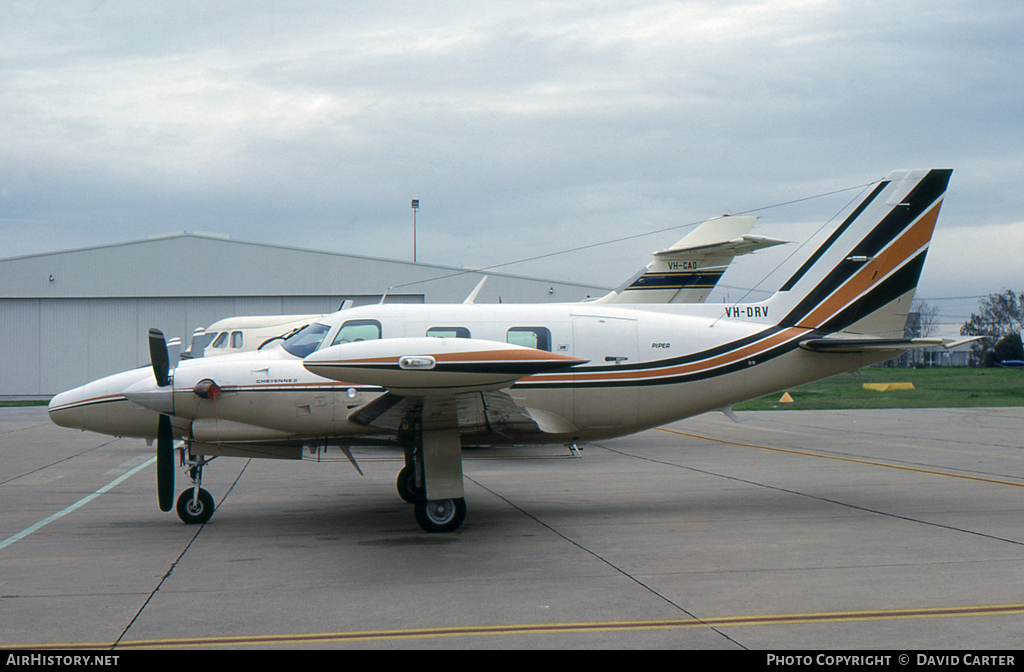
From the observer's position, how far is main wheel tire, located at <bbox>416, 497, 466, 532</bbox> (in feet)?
31.8

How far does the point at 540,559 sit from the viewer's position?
8.34 metres

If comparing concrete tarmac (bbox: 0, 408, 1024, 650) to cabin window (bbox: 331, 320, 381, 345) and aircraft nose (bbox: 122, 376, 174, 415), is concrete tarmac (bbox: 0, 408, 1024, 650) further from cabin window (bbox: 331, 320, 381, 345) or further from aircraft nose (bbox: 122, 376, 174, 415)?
cabin window (bbox: 331, 320, 381, 345)

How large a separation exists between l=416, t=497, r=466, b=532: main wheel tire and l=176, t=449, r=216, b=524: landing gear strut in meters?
2.82

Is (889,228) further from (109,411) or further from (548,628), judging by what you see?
(109,411)

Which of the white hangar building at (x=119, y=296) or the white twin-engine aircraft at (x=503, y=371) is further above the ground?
the white hangar building at (x=119, y=296)

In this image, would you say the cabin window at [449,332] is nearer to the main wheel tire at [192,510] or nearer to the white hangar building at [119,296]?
the main wheel tire at [192,510]

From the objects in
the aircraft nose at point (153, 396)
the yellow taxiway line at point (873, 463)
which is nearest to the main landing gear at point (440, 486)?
the aircraft nose at point (153, 396)

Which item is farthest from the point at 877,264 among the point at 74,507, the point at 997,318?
the point at 997,318

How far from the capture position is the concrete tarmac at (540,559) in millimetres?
5980

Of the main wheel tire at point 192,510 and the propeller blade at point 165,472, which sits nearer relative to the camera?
the propeller blade at point 165,472

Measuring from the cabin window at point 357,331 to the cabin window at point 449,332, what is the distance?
716 millimetres

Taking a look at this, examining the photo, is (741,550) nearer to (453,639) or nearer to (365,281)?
(453,639)

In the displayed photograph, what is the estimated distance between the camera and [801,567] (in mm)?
7848
